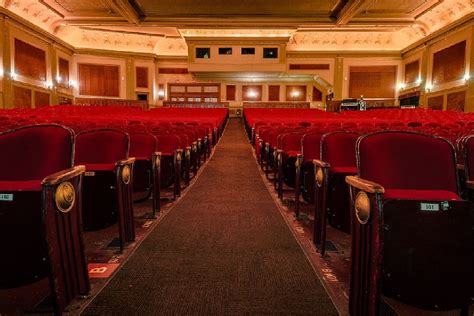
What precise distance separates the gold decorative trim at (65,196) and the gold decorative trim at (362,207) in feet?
3.74

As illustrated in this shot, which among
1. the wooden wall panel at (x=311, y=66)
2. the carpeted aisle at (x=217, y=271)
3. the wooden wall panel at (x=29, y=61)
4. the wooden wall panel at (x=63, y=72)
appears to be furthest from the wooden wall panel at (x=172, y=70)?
the carpeted aisle at (x=217, y=271)

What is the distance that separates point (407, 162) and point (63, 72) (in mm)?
16123

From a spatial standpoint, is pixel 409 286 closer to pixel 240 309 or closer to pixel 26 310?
pixel 240 309

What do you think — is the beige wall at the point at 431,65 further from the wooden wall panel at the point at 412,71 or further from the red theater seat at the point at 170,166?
the red theater seat at the point at 170,166

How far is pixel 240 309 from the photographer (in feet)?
4.87

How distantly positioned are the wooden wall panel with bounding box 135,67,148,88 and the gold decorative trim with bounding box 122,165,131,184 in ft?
53.6

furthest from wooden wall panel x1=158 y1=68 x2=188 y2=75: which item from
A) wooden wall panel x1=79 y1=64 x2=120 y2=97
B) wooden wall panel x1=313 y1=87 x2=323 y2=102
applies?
wooden wall panel x1=313 y1=87 x2=323 y2=102

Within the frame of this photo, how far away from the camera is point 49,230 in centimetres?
132

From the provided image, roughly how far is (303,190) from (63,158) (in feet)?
5.76

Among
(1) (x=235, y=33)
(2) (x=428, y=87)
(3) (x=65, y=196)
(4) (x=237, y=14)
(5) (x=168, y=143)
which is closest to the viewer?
(3) (x=65, y=196)

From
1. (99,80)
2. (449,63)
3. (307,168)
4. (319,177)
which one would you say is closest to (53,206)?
(319,177)

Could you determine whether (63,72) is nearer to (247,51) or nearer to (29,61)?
(29,61)

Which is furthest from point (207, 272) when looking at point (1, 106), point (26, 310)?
point (1, 106)

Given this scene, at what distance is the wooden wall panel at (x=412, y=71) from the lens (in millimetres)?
14900
